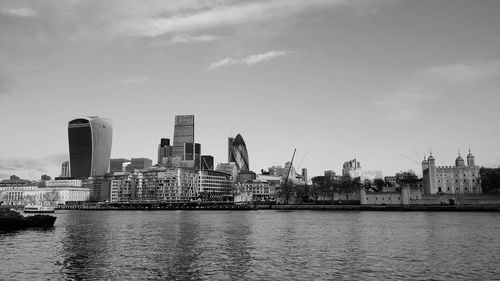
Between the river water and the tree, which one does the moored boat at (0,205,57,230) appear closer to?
the river water

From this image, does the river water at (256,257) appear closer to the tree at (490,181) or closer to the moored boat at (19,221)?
the moored boat at (19,221)

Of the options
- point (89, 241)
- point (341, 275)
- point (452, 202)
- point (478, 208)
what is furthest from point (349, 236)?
point (452, 202)

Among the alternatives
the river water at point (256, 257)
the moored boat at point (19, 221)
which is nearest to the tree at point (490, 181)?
the river water at point (256, 257)

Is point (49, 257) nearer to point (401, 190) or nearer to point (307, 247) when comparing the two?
point (307, 247)

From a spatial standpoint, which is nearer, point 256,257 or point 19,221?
point 256,257

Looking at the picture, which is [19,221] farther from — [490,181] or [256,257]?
[490,181]

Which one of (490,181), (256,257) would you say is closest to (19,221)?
(256,257)

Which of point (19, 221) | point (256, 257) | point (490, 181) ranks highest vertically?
point (490, 181)

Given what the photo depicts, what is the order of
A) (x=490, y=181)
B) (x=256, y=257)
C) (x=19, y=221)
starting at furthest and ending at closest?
1. (x=490, y=181)
2. (x=19, y=221)
3. (x=256, y=257)

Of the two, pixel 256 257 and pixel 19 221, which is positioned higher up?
pixel 19 221

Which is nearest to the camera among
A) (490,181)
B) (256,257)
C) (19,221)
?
(256,257)

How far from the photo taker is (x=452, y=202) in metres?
179

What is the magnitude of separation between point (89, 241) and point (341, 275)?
41.7m

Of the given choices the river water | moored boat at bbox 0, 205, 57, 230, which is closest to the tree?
the river water
